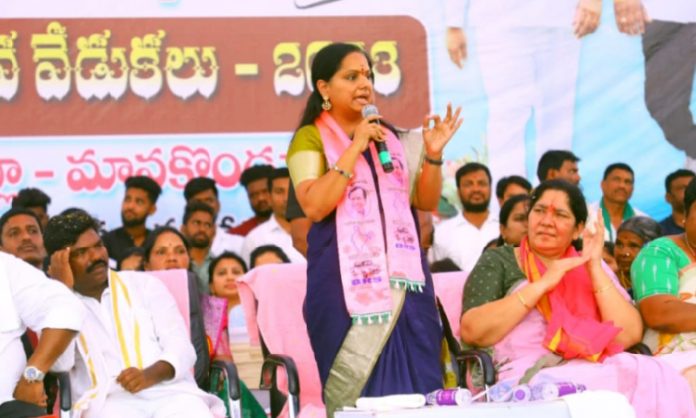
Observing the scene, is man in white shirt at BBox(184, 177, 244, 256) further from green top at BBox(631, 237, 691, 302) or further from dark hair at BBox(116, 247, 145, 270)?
green top at BBox(631, 237, 691, 302)

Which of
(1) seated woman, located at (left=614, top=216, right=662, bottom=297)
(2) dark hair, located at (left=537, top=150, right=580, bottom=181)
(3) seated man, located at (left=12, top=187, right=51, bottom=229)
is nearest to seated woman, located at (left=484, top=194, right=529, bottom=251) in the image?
(1) seated woman, located at (left=614, top=216, right=662, bottom=297)

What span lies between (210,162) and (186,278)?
2.08 metres

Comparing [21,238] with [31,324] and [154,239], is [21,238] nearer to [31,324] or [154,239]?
[154,239]

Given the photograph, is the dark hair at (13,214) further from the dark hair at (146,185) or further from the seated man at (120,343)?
the seated man at (120,343)

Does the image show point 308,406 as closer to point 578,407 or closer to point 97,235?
point 97,235

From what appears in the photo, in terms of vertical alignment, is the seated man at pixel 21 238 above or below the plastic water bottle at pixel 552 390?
above

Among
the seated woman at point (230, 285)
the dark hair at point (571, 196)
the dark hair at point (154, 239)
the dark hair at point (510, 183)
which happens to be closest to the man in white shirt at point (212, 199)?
the seated woman at point (230, 285)

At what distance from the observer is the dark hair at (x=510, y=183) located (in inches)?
320

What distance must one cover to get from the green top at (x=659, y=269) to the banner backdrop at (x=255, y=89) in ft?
7.90

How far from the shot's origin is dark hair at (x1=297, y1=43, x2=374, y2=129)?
5.14 meters

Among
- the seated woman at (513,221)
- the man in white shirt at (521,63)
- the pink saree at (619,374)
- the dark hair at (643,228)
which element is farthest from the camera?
the man in white shirt at (521,63)

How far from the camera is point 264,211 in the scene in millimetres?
8164

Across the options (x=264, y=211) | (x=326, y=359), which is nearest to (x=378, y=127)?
(x=326, y=359)

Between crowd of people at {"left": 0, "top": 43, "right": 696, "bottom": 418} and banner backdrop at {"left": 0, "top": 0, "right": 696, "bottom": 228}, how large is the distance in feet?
3.89
